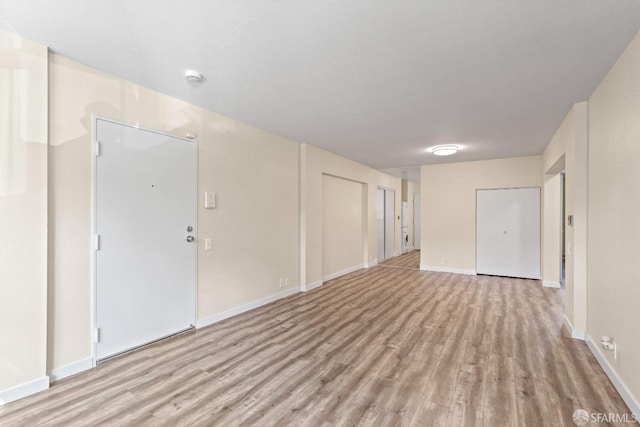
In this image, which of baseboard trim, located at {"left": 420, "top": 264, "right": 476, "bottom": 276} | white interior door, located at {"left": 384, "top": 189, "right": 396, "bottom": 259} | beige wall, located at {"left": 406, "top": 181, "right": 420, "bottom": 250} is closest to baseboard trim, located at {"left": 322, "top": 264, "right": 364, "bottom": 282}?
baseboard trim, located at {"left": 420, "top": 264, "right": 476, "bottom": 276}

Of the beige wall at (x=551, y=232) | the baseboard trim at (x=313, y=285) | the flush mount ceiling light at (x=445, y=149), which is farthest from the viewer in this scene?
the beige wall at (x=551, y=232)

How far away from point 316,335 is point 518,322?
8.47ft

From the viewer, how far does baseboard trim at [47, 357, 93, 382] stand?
234cm

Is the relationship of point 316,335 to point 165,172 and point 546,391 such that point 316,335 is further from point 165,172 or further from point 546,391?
point 165,172

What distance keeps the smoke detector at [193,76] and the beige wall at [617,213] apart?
3.34 metres

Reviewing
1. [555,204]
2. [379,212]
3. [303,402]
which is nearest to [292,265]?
[303,402]

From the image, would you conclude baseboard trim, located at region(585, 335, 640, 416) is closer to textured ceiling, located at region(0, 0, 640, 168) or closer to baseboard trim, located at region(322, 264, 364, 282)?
textured ceiling, located at region(0, 0, 640, 168)

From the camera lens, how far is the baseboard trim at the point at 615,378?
1989 millimetres

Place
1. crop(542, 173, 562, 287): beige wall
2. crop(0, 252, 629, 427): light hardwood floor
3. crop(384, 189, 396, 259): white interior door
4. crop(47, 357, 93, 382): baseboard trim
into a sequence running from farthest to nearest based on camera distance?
crop(384, 189, 396, 259): white interior door < crop(542, 173, 562, 287): beige wall < crop(47, 357, 93, 382): baseboard trim < crop(0, 252, 629, 427): light hardwood floor

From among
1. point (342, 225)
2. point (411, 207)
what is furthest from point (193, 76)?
point (411, 207)

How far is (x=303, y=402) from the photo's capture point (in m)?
2.12

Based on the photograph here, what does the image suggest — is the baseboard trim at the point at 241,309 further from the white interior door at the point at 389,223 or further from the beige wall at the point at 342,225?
the white interior door at the point at 389,223

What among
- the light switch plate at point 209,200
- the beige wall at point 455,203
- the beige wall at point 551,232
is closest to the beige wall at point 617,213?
the beige wall at point 551,232

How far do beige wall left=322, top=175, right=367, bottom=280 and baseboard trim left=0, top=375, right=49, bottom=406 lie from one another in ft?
14.1
